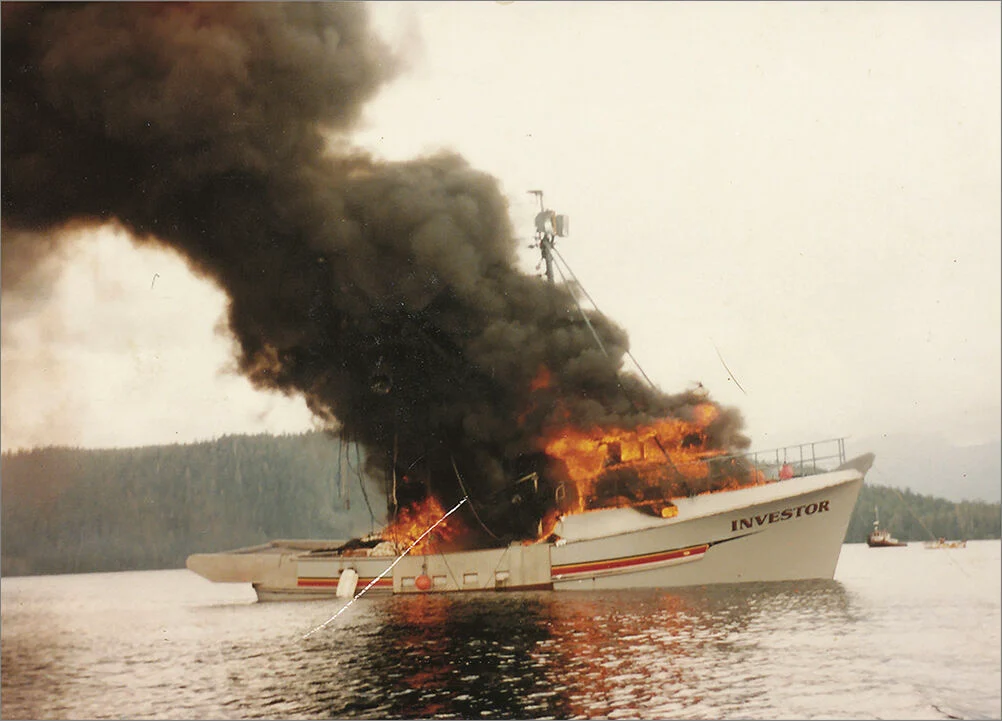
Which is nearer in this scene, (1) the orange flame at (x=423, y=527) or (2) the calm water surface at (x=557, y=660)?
(2) the calm water surface at (x=557, y=660)

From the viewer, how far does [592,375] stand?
2189 centimetres

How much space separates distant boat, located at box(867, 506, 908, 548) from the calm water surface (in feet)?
4.65

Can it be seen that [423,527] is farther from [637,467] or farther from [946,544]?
[946,544]

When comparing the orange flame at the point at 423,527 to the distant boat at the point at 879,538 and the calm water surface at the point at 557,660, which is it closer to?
the calm water surface at the point at 557,660

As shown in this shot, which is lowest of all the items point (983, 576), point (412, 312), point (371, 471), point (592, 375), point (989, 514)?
point (983, 576)

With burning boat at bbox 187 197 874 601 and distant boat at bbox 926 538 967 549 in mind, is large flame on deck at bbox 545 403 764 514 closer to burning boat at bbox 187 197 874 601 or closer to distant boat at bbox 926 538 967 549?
burning boat at bbox 187 197 874 601

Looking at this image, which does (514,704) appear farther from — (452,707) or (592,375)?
(592,375)

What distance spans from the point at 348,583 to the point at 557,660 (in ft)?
38.2

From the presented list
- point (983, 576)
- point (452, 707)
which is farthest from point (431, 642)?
point (983, 576)

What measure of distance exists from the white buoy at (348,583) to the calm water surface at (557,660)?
1.93 metres

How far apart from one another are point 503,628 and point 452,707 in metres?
4.90

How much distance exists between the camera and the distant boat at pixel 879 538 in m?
23.1

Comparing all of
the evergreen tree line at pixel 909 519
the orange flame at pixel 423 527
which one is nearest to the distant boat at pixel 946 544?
the evergreen tree line at pixel 909 519

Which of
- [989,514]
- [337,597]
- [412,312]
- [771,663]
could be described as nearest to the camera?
[771,663]
